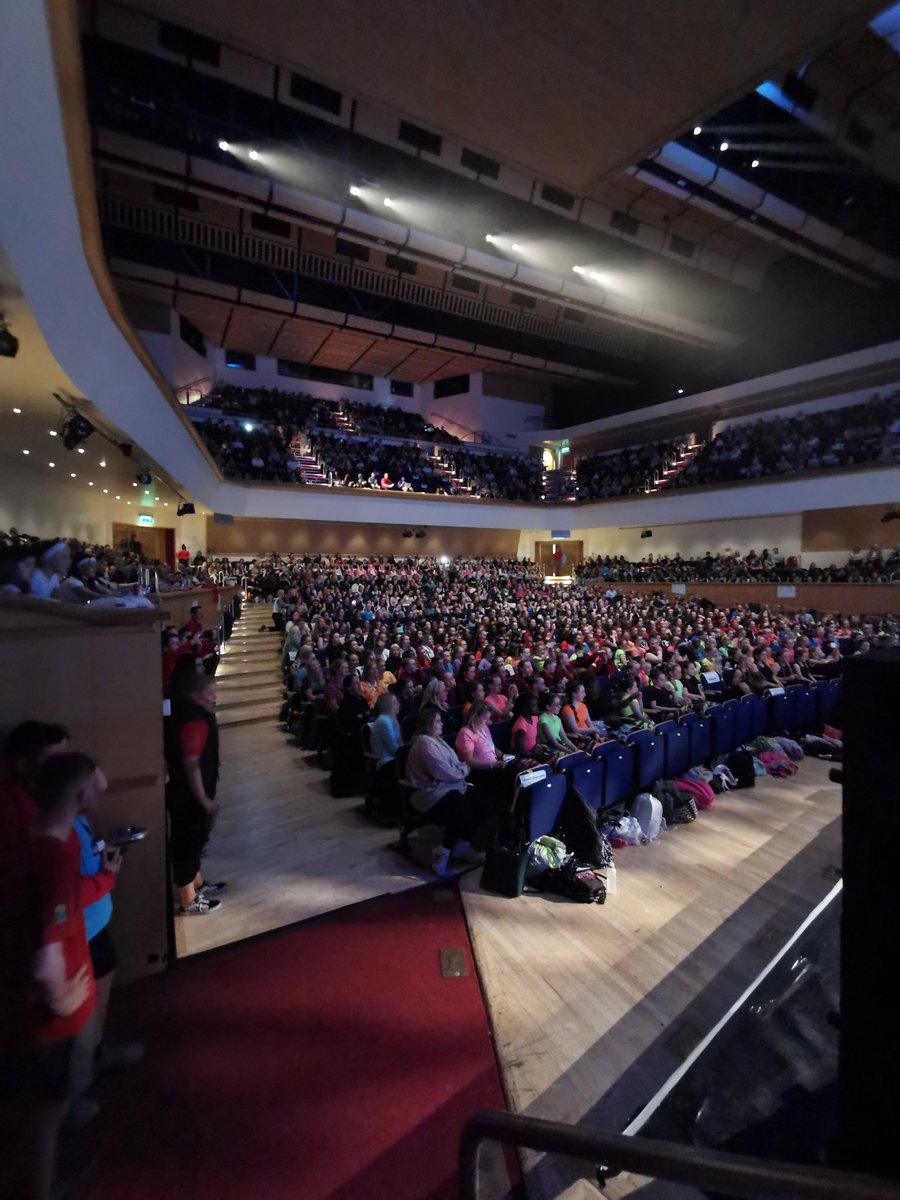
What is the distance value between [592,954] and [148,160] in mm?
14723

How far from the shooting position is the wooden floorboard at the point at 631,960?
226 centimetres

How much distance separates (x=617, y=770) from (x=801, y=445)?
1840 centimetres

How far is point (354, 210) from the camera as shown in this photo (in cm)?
1241

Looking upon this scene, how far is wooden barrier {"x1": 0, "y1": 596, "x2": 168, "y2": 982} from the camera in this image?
253 centimetres

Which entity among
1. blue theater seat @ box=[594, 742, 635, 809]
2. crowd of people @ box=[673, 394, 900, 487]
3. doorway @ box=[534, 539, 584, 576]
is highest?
crowd of people @ box=[673, 394, 900, 487]

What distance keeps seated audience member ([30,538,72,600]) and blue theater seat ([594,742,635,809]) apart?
4.18m

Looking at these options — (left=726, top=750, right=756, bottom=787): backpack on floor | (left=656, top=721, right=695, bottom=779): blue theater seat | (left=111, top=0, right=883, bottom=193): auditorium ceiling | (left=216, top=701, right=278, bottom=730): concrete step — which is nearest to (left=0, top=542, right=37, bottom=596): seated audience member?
(left=216, top=701, right=278, bottom=730): concrete step

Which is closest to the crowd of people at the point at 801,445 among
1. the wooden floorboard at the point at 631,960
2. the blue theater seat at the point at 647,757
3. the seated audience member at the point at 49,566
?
the blue theater seat at the point at 647,757

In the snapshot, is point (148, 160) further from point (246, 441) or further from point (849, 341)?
point (849, 341)

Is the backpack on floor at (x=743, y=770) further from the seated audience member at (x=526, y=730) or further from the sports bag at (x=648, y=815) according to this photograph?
the seated audience member at (x=526, y=730)

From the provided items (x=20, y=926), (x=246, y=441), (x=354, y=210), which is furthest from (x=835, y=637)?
(x=246, y=441)

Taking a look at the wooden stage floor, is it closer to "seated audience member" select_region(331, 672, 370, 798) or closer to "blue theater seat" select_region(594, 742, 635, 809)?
"seated audience member" select_region(331, 672, 370, 798)

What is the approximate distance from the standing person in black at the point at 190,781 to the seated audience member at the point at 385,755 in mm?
1531

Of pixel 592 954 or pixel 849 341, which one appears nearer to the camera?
pixel 592 954
